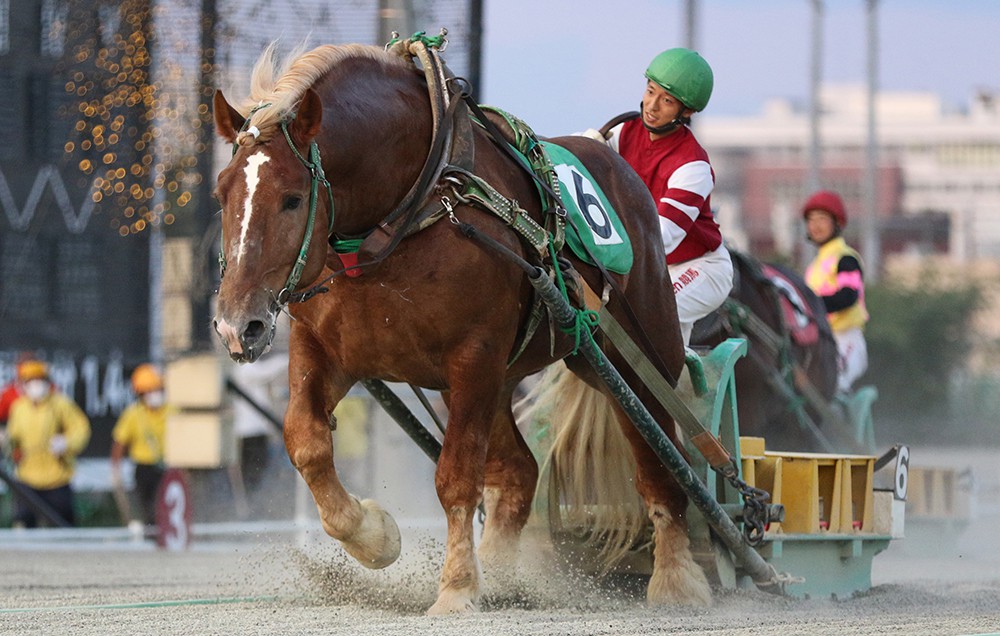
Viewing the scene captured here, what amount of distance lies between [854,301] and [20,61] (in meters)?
7.03

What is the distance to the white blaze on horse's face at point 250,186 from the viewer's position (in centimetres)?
457

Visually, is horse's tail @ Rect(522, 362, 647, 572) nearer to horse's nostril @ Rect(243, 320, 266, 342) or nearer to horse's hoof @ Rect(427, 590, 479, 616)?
horse's hoof @ Rect(427, 590, 479, 616)

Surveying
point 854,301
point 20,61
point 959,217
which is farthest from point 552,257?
point 959,217

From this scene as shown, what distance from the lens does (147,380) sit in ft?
41.9

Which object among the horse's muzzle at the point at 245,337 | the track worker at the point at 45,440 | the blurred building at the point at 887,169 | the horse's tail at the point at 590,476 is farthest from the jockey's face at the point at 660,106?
the blurred building at the point at 887,169

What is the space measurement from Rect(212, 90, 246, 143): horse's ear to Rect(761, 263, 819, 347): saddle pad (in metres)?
4.78

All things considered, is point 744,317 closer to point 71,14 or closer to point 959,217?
point 71,14

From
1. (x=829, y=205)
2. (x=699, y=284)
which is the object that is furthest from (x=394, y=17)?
(x=699, y=284)

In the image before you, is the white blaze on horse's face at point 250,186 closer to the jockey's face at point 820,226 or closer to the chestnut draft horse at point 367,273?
the chestnut draft horse at point 367,273

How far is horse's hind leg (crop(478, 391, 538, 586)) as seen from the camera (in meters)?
5.98

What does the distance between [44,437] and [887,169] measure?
7666 cm

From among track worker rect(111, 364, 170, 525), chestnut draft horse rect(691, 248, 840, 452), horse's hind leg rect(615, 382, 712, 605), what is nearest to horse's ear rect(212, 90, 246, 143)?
horse's hind leg rect(615, 382, 712, 605)

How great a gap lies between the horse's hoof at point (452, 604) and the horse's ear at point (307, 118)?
1.53m

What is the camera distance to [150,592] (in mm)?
6859
